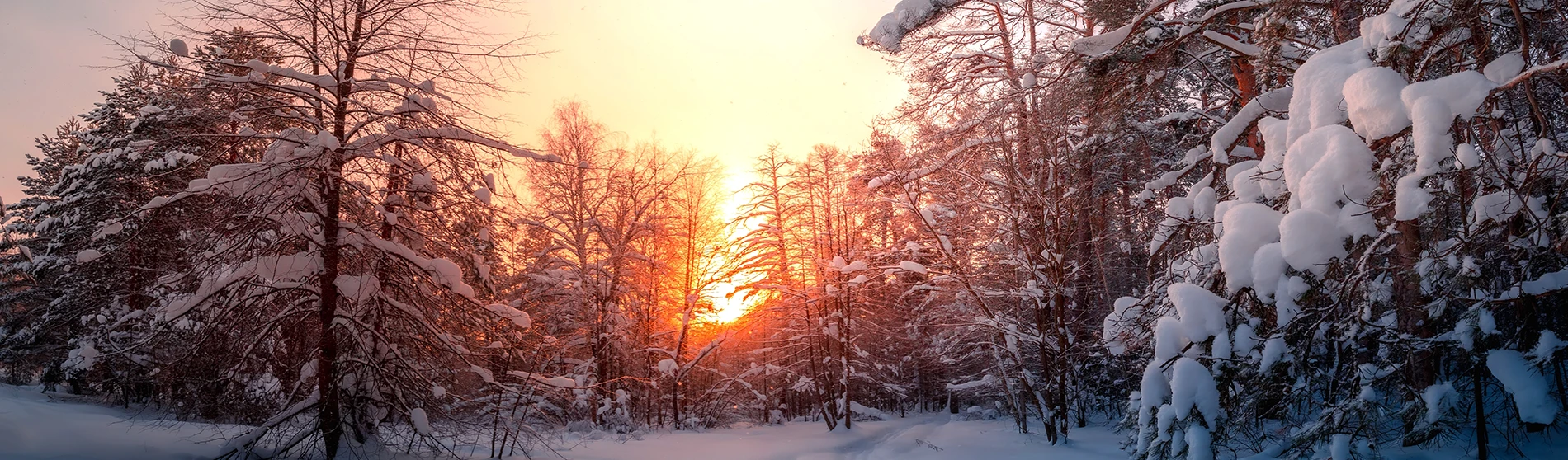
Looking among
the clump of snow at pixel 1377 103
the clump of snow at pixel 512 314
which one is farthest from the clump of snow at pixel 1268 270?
the clump of snow at pixel 512 314

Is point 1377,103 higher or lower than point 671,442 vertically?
higher

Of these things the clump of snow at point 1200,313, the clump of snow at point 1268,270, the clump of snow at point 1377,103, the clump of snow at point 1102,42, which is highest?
the clump of snow at point 1102,42

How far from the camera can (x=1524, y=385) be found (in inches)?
139

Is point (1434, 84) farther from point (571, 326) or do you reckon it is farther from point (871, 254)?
point (571, 326)

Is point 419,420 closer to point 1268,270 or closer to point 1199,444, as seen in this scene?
point 1199,444

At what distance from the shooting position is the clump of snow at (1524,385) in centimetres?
343

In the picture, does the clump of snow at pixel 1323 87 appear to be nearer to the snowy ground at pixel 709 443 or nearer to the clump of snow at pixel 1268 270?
the clump of snow at pixel 1268 270

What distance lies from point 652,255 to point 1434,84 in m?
17.8

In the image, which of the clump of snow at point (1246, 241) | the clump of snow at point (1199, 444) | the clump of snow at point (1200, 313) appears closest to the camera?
the clump of snow at point (1246, 241)

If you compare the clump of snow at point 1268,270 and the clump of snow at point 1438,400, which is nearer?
the clump of snow at point 1268,270

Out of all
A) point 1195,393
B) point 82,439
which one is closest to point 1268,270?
point 1195,393

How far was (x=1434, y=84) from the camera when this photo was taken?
309 cm

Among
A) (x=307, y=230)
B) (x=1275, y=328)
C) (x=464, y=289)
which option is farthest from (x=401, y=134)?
(x=1275, y=328)

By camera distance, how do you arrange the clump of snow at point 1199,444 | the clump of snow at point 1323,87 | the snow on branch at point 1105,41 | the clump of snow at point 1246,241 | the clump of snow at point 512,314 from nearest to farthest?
the clump of snow at point 1323,87, the clump of snow at point 1246,241, the clump of snow at point 1199,444, the snow on branch at point 1105,41, the clump of snow at point 512,314
